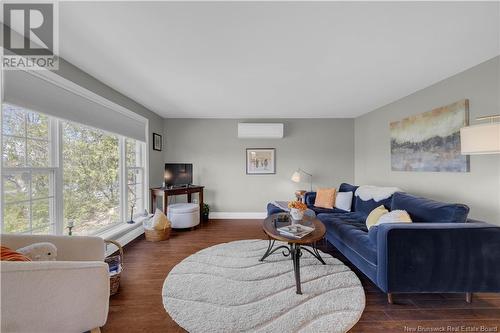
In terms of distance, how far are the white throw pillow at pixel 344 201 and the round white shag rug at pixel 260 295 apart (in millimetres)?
1124

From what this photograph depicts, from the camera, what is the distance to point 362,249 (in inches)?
74.6

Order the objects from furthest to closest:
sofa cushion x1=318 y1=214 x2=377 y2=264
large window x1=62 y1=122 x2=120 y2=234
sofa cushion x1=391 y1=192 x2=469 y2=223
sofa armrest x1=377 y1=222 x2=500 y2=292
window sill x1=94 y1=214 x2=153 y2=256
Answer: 1. window sill x1=94 y1=214 x2=153 y2=256
2. large window x1=62 y1=122 x2=120 y2=234
3. sofa cushion x1=318 y1=214 x2=377 y2=264
4. sofa cushion x1=391 y1=192 x2=469 y2=223
5. sofa armrest x1=377 y1=222 x2=500 y2=292

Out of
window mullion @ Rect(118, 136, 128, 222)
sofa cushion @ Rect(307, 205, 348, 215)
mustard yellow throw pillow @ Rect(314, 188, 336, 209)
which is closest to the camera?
window mullion @ Rect(118, 136, 128, 222)

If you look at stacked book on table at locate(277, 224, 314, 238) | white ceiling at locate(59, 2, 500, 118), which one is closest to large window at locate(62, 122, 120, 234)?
white ceiling at locate(59, 2, 500, 118)

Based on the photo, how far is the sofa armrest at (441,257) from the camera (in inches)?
60.7

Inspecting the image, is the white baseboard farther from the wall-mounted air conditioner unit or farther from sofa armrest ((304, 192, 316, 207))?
the wall-mounted air conditioner unit

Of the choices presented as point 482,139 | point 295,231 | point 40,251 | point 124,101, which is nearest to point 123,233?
point 40,251

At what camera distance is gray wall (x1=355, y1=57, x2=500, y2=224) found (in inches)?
77.2

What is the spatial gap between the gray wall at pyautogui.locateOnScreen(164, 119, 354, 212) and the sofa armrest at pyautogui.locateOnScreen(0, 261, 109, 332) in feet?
10.7

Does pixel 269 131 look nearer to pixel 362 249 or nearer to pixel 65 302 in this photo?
pixel 362 249

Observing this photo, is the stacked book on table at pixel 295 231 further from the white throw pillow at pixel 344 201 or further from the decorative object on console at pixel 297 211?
the white throw pillow at pixel 344 201

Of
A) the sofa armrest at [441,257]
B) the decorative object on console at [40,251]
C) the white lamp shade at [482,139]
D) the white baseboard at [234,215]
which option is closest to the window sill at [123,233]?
the decorative object on console at [40,251]

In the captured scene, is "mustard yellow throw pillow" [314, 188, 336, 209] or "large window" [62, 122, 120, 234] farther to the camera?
"mustard yellow throw pillow" [314, 188, 336, 209]

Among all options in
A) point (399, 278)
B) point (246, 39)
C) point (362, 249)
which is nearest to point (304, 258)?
point (362, 249)
